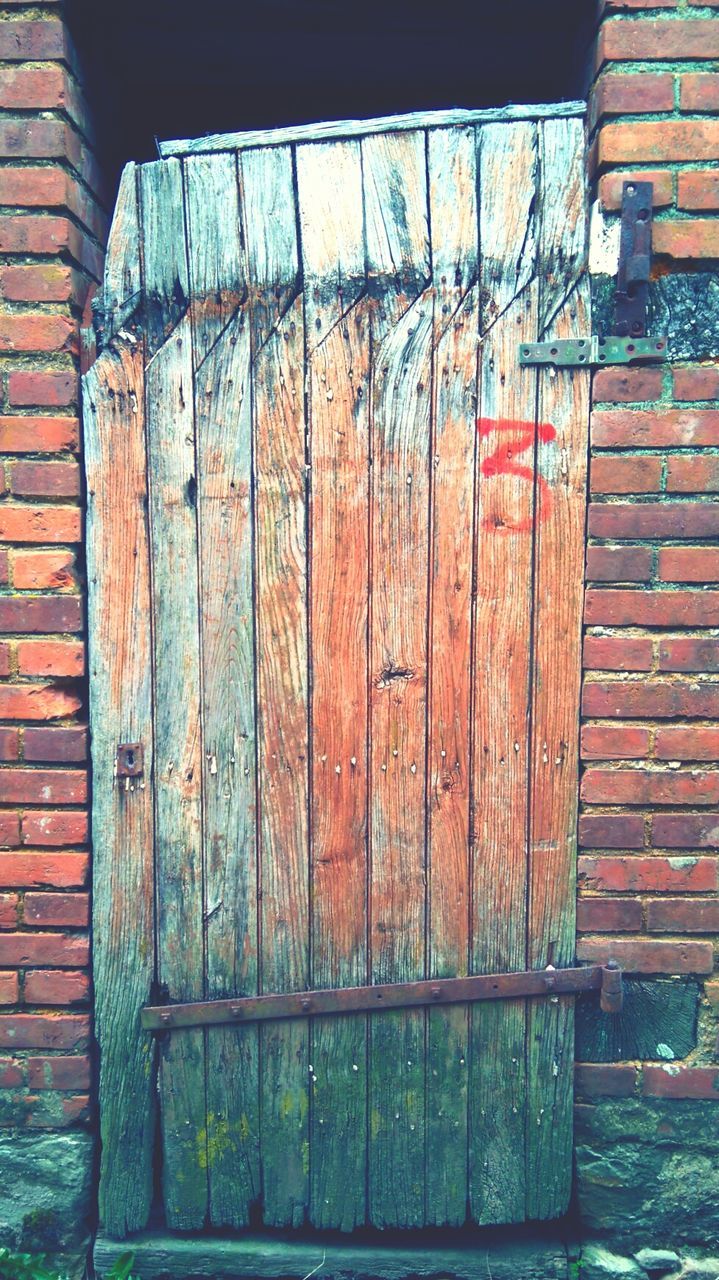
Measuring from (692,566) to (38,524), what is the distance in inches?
53.6

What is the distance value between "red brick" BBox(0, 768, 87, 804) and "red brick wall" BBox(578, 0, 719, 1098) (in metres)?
1.08

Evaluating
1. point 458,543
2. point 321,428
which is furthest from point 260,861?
point 321,428

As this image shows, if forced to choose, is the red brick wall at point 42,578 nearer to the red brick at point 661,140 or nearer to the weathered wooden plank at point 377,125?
the weathered wooden plank at point 377,125

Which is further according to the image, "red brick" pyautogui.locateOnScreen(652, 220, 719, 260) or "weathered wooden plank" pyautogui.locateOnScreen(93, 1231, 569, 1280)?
"weathered wooden plank" pyautogui.locateOnScreen(93, 1231, 569, 1280)

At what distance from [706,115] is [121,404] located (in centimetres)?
132

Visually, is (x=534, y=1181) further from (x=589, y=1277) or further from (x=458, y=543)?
(x=458, y=543)

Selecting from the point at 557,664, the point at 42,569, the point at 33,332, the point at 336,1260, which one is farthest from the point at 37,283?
the point at 336,1260

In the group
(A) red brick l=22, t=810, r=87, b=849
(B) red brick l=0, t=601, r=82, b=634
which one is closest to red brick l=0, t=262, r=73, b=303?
(B) red brick l=0, t=601, r=82, b=634

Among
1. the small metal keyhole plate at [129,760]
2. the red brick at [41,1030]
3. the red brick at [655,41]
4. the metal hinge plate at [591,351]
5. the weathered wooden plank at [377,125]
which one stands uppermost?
the red brick at [655,41]

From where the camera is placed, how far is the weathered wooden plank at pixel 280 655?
183cm

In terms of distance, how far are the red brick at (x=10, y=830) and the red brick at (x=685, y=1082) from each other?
1.44 metres

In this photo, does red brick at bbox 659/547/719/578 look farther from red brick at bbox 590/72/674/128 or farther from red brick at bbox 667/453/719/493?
red brick at bbox 590/72/674/128

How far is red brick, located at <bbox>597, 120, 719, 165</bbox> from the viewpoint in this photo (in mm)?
1724

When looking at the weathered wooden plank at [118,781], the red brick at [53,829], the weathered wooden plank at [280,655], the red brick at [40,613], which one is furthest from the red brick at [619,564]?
the red brick at [53,829]
